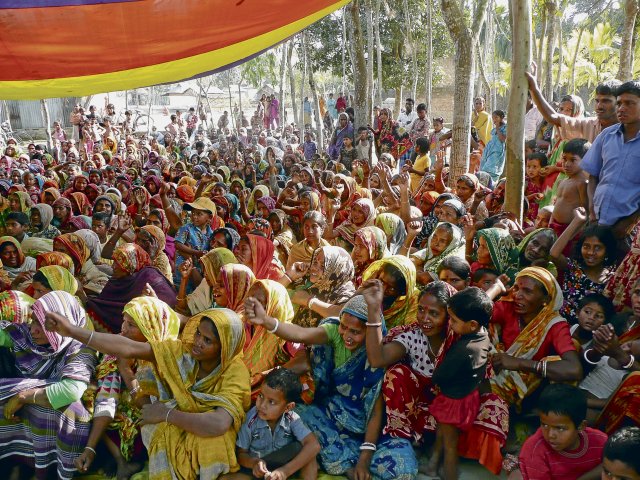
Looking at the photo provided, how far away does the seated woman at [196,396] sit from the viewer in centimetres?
290

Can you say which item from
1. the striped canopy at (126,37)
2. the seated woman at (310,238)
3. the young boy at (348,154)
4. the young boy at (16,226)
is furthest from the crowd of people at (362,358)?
the young boy at (348,154)

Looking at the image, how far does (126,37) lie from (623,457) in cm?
470

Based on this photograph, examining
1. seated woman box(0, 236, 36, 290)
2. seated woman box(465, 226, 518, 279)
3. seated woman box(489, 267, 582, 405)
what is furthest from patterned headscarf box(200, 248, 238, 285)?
seated woman box(489, 267, 582, 405)

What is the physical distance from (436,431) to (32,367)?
2.47 metres

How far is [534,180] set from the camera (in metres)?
5.91

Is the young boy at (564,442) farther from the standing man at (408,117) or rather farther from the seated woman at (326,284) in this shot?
the standing man at (408,117)

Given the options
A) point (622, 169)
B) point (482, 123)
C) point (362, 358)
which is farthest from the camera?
point (482, 123)

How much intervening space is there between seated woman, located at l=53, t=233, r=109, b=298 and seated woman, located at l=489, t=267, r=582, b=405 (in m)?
3.66

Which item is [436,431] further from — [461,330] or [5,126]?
[5,126]

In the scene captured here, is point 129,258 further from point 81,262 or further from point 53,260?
point 81,262

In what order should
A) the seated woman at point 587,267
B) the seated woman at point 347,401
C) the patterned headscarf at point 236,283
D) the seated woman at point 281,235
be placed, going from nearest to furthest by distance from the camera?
the seated woman at point 347,401 < the seated woman at point 587,267 < the patterned headscarf at point 236,283 < the seated woman at point 281,235

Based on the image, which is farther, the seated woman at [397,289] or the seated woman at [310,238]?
the seated woman at [310,238]

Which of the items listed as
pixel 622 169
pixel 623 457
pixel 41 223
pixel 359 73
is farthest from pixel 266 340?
pixel 359 73

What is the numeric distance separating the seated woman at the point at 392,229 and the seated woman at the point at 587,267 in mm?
1559
